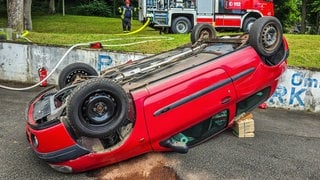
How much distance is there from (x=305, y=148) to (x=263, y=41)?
1.72m

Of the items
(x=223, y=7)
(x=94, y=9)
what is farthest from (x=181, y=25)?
(x=94, y=9)

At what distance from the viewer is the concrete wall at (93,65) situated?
8141mm

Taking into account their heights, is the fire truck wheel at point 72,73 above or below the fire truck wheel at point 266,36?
below

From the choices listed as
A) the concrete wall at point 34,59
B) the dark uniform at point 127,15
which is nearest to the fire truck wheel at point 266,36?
the concrete wall at point 34,59

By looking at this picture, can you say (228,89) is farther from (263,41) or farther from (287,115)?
(287,115)

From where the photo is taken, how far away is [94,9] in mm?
37594

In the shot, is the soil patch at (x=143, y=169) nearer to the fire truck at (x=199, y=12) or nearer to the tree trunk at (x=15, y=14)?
the tree trunk at (x=15, y=14)

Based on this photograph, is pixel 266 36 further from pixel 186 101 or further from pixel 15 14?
pixel 15 14

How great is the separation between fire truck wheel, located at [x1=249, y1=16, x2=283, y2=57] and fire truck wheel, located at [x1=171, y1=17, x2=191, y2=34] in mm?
11146

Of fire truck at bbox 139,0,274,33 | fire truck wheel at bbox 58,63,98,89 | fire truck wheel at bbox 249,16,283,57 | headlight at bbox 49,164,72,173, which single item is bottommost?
headlight at bbox 49,164,72,173

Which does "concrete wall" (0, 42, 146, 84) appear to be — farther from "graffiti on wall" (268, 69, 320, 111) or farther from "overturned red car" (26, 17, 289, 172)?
"graffiti on wall" (268, 69, 320, 111)

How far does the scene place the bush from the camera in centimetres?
3741

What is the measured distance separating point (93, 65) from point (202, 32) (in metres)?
3.38

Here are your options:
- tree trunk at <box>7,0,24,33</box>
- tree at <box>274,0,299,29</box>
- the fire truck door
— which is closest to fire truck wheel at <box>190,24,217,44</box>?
tree trunk at <box>7,0,24,33</box>
